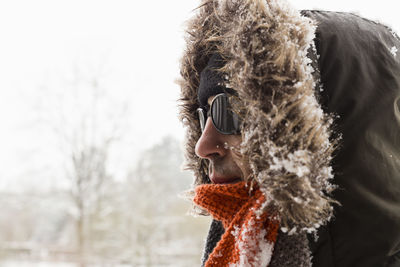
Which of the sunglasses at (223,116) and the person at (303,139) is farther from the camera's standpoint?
the sunglasses at (223,116)

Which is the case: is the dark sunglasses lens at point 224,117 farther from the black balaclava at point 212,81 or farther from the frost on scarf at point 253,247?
the frost on scarf at point 253,247

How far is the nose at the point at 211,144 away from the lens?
0.69 meters

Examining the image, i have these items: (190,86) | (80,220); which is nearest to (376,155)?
(190,86)

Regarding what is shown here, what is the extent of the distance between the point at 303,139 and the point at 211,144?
19 centimetres

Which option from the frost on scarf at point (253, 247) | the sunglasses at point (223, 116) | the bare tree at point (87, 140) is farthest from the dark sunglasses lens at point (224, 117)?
Answer: the bare tree at point (87, 140)

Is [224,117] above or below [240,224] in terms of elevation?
above

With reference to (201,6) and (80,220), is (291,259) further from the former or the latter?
(80,220)

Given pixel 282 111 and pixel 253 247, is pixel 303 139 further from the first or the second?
pixel 253 247

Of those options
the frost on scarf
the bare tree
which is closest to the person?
the frost on scarf

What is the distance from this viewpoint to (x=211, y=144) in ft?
2.27

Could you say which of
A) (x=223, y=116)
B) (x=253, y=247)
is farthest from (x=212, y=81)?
(x=253, y=247)

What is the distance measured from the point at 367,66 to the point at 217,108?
0.26 m

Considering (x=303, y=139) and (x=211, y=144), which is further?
(x=211, y=144)

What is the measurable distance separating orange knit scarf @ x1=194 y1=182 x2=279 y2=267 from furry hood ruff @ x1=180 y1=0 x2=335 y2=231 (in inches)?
1.2
